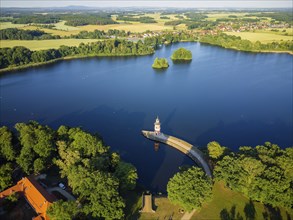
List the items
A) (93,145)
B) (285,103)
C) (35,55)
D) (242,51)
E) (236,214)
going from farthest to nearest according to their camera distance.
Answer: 1. (242,51)
2. (35,55)
3. (285,103)
4. (93,145)
5. (236,214)

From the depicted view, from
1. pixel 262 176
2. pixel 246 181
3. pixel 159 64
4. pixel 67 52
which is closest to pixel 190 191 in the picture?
pixel 246 181

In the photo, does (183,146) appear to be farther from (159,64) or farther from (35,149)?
(159,64)

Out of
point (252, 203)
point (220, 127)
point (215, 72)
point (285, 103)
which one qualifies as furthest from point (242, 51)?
point (252, 203)

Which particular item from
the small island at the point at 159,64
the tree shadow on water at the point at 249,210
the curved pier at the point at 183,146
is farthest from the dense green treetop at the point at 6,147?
the small island at the point at 159,64

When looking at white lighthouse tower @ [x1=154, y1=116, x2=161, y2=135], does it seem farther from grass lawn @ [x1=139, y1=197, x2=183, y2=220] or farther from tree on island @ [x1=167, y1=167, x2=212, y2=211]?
tree on island @ [x1=167, y1=167, x2=212, y2=211]

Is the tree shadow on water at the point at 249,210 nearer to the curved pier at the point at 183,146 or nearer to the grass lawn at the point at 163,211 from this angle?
the curved pier at the point at 183,146

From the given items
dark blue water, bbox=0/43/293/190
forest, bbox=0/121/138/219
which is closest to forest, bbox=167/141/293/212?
forest, bbox=0/121/138/219

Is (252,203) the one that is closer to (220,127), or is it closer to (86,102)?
(220,127)
